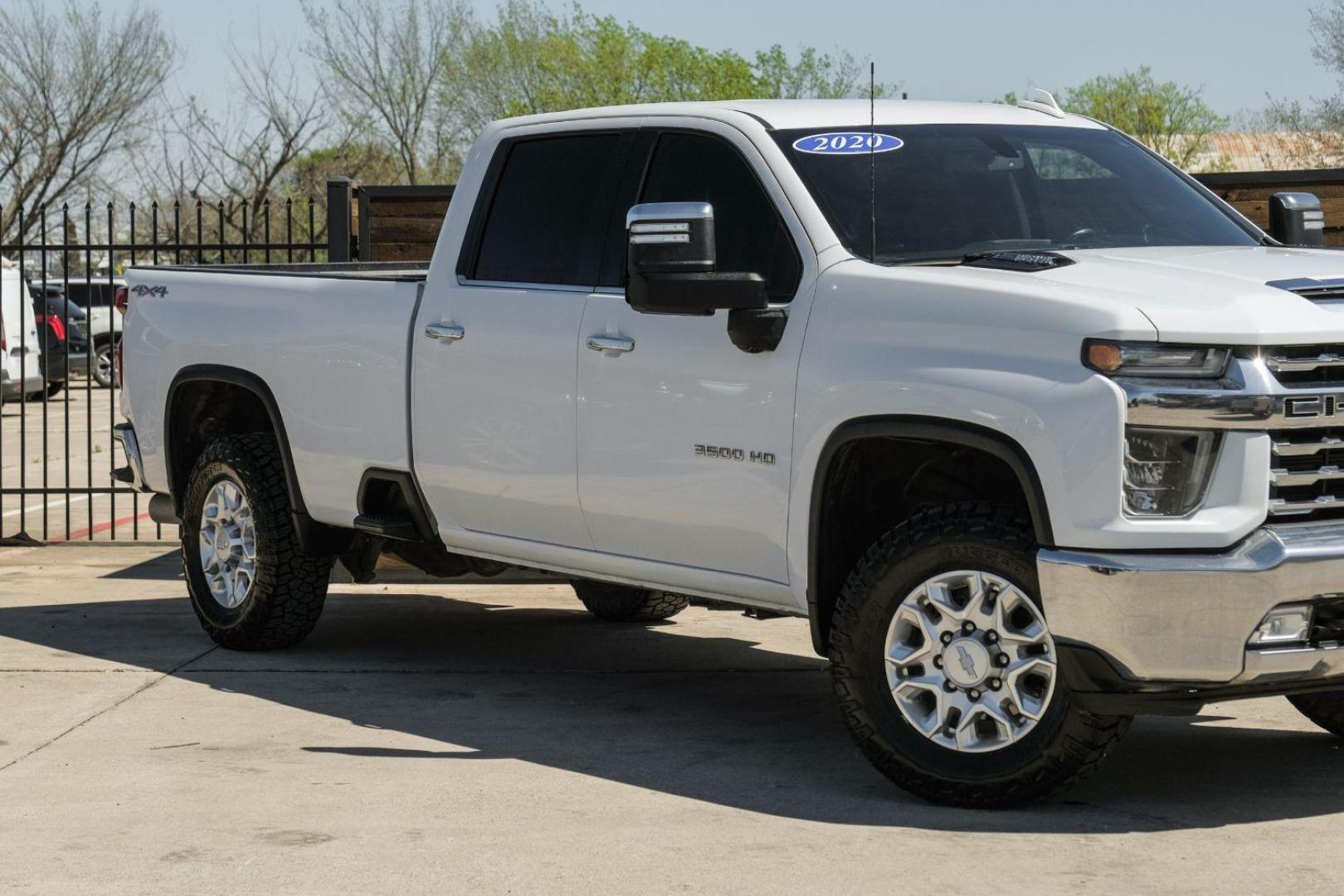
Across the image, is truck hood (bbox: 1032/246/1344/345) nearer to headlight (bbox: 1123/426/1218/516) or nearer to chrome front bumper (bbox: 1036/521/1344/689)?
headlight (bbox: 1123/426/1218/516)

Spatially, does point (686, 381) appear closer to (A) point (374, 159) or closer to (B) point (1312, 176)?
(B) point (1312, 176)

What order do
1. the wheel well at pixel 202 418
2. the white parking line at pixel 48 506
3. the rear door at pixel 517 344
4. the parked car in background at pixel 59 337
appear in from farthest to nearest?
the parked car in background at pixel 59 337
the white parking line at pixel 48 506
the wheel well at pixel 202 418
the rear door at pixel 517 344

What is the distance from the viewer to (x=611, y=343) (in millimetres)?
6715

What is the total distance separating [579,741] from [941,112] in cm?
251

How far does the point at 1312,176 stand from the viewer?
1100 cm

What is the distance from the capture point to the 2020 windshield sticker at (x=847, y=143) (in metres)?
6.54

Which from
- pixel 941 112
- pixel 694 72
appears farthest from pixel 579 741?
pixel 694 72

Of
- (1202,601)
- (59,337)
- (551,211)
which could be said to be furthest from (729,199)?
(59,337)

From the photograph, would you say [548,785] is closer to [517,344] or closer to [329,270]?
[517,344]

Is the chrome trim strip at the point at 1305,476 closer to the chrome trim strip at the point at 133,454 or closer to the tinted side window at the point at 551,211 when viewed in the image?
the tinted side window at the point at 551,211

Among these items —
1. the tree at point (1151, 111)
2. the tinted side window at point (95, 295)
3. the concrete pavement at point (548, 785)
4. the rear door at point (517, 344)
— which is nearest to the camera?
the concrete pavement at point (548, 785)

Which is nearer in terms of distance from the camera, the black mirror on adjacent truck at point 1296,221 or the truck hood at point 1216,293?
the truck hood at point 1216,293

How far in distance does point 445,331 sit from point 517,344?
423 millimetres

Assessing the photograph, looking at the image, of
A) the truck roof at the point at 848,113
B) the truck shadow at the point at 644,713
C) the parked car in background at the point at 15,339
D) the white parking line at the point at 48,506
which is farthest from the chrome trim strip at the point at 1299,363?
the parked car in background at the point at 15,339
